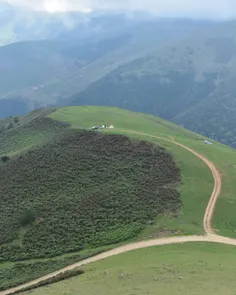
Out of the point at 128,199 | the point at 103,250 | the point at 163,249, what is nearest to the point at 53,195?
the point at 128,199

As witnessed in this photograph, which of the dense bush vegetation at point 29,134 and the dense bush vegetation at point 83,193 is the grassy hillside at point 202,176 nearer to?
the dense bush vegetation at point 83,193

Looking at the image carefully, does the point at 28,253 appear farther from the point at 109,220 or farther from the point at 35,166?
the point at 35,166

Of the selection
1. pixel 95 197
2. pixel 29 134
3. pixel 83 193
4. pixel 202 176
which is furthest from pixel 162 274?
pixel 29 134

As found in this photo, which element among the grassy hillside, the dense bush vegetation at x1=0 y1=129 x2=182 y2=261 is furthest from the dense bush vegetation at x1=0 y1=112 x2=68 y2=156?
the dense bush vegetation at x1=0 y1=129 x2=182 y2=261

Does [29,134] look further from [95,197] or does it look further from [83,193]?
[95,197]

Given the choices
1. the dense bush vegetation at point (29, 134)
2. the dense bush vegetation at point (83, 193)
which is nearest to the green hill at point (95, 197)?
the dense bush vegetation at point (83, 193)

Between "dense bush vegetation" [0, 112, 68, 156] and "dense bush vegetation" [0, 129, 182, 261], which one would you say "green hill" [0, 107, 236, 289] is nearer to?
"dense bush vegetation" [0, 129, 182, 261]
